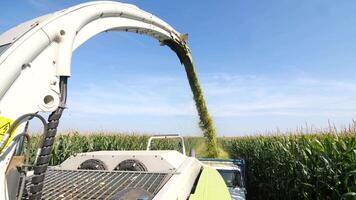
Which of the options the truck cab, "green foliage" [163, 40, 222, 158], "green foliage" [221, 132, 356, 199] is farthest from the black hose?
the truck cab

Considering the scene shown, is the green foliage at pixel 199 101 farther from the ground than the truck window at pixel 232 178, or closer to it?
farther from the ground

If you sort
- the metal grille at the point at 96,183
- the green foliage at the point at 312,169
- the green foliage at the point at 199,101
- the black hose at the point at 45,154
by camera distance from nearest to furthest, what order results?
the black hose at the point at 45,154
the metal grille at the point at 96,183
the green foliage at the point at 312,169
the green foliage at the point at 199,101

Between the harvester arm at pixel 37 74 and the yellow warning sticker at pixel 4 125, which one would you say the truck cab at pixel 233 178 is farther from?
the yellow warning sticker at pixel 4 125

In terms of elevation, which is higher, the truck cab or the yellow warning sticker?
the yellow warning sticker

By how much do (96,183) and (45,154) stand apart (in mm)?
1081

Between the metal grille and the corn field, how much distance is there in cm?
394

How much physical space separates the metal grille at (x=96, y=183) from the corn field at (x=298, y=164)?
3.94 metres

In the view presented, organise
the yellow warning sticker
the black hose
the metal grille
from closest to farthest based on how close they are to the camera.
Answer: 1. the yellow warning sticker
2. the black hose
3. the metal grille

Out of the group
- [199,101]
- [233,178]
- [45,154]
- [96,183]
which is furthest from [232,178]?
[45,154]

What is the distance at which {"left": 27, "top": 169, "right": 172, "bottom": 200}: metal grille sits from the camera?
270cm

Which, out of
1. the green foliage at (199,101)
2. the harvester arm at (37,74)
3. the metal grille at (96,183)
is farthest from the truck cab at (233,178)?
the harvester arm at (37,74)

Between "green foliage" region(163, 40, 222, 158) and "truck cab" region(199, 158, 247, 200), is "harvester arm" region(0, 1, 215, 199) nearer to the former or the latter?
"green foliage" region(163, 40, 222, 158)

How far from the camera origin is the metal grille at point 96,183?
2695 millimetres

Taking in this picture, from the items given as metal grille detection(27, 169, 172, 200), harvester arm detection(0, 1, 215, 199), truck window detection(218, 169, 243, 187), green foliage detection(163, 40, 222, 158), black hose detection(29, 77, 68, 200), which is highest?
green foliage detection(163, 40, 222, 158)
